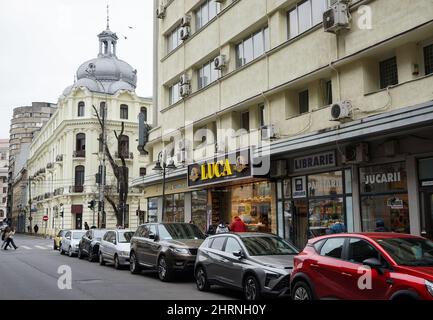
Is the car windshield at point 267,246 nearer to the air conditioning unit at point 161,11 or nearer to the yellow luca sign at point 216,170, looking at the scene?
the yellow luca sign at point 216,170

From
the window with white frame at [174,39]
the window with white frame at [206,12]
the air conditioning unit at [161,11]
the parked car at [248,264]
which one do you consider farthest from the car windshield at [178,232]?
the air conditioning unit at [161,11]

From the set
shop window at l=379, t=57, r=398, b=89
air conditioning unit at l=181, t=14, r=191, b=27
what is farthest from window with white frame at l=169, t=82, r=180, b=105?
shop window at l=379, t=57, r=398, b=89

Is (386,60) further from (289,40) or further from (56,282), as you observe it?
(56,282)

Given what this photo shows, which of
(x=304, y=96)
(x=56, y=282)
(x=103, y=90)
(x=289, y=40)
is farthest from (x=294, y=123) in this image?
(x=103, y=90)

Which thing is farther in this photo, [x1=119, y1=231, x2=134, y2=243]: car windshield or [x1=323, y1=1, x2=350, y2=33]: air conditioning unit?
[x1=119, y1=231, x2=134, y2=243]: car windshield

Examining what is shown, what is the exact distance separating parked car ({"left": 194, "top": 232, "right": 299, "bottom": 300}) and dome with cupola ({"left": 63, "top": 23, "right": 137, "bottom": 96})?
49383mm

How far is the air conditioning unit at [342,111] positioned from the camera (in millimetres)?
15023

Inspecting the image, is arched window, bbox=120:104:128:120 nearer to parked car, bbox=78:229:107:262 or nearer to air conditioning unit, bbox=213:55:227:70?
parked car, bbox=78:229:107:262

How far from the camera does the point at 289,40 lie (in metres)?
17.9

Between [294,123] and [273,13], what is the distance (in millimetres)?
4342

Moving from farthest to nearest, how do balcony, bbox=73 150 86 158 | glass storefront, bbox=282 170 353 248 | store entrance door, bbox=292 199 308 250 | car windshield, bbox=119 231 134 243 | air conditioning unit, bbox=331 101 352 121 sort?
balcony, bbox=73 150 86 158 → car windshield, bbox=119 231 134 243 → store entrance door, bbox=292 199 308 250 → glass storefront, bbox=282 170 353 248 → air conditioning unit, bbox=331 101 352 121

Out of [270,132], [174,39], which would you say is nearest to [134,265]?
[270,132]

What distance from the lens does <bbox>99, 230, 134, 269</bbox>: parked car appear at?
62.1 feet

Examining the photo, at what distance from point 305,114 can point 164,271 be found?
6.95 m
